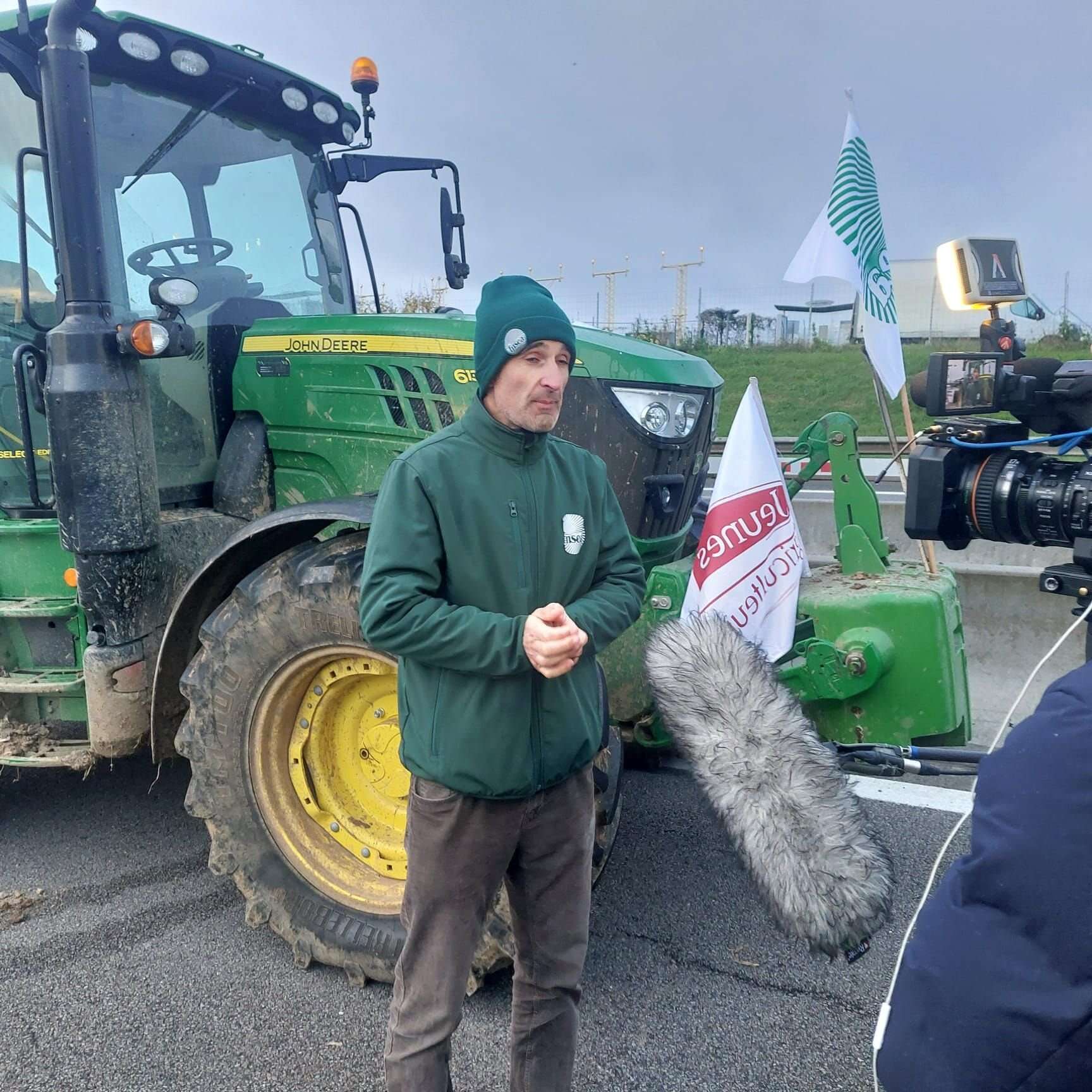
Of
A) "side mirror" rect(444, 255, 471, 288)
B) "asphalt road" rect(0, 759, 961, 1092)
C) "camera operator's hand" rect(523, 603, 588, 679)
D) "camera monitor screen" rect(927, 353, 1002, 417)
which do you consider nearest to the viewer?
"camera operator's hand" rect(523, 603, 588, 679)

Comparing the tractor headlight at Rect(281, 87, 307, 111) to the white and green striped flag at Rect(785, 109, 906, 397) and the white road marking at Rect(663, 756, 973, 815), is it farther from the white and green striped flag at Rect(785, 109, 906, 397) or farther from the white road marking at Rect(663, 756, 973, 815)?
the white road marking at Rect(663, 756, 973, 815)

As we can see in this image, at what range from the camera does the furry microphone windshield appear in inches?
63.4

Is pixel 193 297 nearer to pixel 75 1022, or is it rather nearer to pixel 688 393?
pixel 688 393

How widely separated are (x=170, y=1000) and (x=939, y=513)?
2.47 metres

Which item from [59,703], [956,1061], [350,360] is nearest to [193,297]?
[350,360]

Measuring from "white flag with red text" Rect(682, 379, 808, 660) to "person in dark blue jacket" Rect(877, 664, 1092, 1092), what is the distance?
2090mm

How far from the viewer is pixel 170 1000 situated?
8.94 ft

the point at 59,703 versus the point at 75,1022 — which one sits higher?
the point at 59,703

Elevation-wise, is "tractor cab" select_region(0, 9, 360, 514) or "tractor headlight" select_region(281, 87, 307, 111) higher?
"tractor headlight" select_region(281, 87, 307, 111)

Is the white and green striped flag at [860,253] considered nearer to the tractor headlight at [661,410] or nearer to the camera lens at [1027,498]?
the tractor headlight at [661,410]

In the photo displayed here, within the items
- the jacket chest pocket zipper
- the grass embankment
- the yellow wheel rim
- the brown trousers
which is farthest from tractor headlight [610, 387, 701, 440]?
the grass embankment

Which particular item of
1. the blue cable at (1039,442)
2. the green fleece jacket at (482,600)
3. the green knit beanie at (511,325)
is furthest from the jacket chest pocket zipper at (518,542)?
the blue cable at (1039,442)

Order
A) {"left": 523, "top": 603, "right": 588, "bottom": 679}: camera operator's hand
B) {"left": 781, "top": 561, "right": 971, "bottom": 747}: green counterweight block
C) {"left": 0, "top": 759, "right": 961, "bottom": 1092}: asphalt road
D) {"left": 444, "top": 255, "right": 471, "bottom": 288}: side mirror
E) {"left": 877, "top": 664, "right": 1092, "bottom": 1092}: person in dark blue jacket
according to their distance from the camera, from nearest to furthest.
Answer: {"left": 877, "top": 664, "right": 1092, "bottom": 1092}: person in dark blue jacket
{"left": 523, "top": 603, "right": 588, "bottom": 679}: camera operator's hand
{"left": 0, "top": 759, "right": 961, "bottom": 1092}: asphalt road
{"left": 781, "top": 561, "right": 971, "bottom": 747}: green counterweight block
{"left": 444, "top": 255, "right": 471, "bottom": 288}: side mirror

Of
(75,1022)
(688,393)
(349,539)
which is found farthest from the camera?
(688,393)
